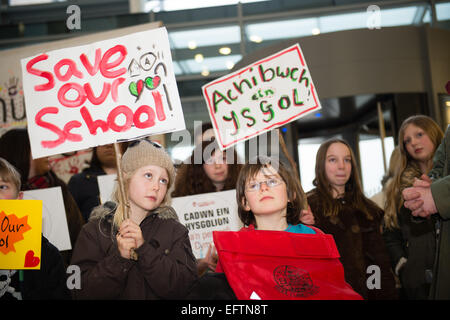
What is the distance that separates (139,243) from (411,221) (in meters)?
1.58

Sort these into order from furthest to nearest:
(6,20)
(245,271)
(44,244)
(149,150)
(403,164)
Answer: (6,20) → (403,164) → (44,244) → (149,150) → (245,271)

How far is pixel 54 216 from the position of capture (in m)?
2.58

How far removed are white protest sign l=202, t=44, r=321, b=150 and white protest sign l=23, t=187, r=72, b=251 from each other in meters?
1.04

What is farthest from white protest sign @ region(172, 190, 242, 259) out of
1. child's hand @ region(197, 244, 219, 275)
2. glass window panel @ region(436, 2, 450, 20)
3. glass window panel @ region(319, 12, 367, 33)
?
glass window panel @ region(436, 2, 450, 20)

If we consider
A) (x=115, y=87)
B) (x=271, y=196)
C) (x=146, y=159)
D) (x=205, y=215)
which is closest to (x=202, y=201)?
(x=205, y=215)

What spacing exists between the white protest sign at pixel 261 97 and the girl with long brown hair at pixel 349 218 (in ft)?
1.11

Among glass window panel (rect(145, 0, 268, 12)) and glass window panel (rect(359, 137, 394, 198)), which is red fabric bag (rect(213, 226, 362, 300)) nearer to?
glass window panel (rect(359, 137, 394, 198))

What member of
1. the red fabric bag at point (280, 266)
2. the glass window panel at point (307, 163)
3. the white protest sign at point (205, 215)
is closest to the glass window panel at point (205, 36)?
the glass window panel at point (307, 163)

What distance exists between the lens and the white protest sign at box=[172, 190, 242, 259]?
243 centimetres

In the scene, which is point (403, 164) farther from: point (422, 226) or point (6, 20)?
point (6, 20)

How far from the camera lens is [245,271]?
180 centimetres

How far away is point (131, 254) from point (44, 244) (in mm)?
728

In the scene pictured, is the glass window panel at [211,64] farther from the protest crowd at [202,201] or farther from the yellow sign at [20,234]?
the yellow sign at [20,234]
